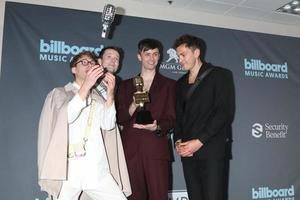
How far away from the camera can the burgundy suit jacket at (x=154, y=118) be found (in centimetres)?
205

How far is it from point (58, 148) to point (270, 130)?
263cm

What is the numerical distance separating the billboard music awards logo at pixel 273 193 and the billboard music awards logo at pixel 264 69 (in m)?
1.27

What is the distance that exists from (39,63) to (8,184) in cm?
109

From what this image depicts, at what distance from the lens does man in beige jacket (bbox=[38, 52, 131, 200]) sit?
5.46 feet

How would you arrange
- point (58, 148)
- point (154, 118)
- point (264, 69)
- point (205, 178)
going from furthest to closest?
point (264, 69), point (154, 118), point (205, 178), point (58, 148)

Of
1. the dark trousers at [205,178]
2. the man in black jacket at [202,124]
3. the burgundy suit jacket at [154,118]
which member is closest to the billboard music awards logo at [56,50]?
the burgundy suit jacket at [154,118]

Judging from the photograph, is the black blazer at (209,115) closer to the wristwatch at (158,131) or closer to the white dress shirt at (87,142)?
the wristwatch at (158,131)

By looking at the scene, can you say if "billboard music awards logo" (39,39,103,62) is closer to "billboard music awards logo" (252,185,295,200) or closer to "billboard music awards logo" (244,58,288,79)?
"billboard music awards logo" (244,58,288,79)

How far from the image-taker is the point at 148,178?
2037mm

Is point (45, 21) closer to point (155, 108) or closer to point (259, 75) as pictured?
point (155, 108)

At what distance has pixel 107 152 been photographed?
194 centimetres

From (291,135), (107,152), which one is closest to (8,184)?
(107,152)

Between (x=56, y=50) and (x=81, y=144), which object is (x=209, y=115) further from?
(x=56, y=50)

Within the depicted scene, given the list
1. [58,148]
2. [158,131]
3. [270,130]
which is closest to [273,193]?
[270,130]
